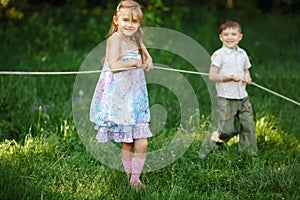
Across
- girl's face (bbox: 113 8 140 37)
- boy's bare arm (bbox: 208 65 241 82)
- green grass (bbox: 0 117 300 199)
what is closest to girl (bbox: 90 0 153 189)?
girl's face (bbox: 113 8 140 37)

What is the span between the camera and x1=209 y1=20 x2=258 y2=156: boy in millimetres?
4160

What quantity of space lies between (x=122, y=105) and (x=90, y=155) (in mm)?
638

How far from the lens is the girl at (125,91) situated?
11.4ft

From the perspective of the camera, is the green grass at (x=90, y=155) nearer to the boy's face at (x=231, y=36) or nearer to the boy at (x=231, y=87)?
the boy at (x=231, y=87)

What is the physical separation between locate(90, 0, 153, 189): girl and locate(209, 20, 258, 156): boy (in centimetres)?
78

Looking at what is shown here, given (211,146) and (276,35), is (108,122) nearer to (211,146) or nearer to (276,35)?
(211,146)

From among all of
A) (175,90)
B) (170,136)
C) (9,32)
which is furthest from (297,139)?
(9,32)

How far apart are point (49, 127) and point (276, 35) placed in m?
5.32

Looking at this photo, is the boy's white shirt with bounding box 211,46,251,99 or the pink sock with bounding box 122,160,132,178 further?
the boy's white shirt with bounding box 211,46,251,99

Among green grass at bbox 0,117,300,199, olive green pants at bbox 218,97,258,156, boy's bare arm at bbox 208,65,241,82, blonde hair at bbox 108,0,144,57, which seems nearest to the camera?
green grass at bbox 0,117,300,199

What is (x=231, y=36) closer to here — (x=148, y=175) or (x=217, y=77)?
(x=217, y=77)

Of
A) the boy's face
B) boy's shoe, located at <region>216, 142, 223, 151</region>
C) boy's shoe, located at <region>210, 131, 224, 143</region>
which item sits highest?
the boy's face

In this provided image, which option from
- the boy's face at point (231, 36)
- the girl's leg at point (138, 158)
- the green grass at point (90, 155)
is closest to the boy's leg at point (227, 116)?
the green grass at point (90, 155)

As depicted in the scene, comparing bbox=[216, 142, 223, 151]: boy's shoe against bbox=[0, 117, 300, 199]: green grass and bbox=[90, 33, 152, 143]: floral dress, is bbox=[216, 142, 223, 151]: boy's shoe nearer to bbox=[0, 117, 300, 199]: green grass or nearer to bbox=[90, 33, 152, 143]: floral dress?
bbox=[0, 117, 300, 199]: green grass
